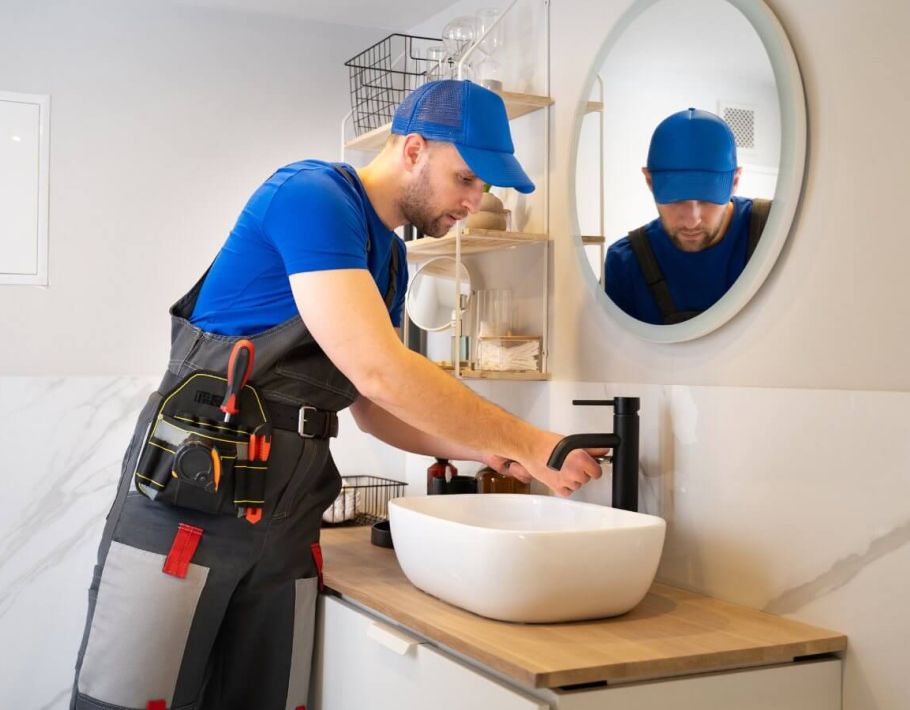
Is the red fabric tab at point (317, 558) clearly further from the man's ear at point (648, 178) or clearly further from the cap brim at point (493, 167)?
the man's ear at point (648, 178)

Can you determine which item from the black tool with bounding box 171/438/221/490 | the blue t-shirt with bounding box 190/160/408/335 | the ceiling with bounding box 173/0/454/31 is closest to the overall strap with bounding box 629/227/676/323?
the blue t-shirt with bounding box 190/160/408/335

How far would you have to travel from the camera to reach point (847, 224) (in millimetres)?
1582

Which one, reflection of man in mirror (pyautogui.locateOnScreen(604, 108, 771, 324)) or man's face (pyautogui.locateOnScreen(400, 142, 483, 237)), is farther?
man's face (pyautogui.locateOnScreen(400, 142, 483, 237))

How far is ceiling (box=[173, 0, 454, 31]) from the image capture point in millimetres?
2928

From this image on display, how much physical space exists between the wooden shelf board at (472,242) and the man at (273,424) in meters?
0.31

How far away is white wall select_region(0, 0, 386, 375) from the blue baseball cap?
3.97 feet

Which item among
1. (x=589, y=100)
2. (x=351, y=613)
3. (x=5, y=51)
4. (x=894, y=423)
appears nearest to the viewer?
(x=894, y=423)

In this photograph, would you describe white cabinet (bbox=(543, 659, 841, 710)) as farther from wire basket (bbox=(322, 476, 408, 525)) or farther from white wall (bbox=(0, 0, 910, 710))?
wire basket (bbox=(322, 476, 408, 525))

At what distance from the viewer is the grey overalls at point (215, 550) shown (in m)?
1.82

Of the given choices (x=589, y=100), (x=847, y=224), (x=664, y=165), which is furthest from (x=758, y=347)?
(x=589, y=100)

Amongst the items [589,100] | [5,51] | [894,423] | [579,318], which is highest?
[5,51]

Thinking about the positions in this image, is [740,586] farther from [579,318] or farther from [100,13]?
[100,13]

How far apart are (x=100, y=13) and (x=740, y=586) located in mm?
2220

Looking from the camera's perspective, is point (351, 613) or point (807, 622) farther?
point (351, 613)
